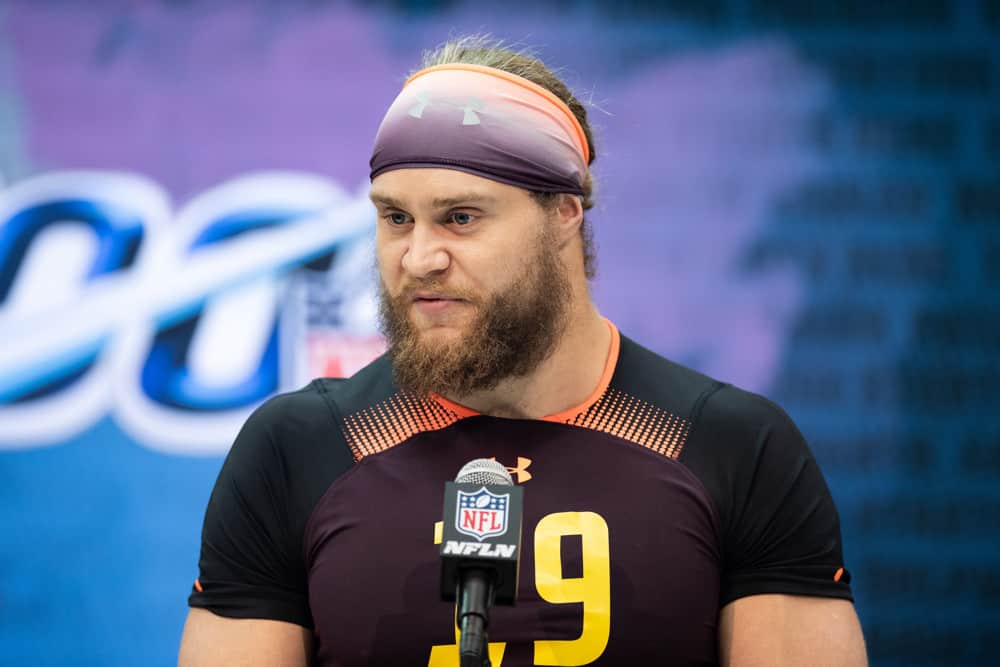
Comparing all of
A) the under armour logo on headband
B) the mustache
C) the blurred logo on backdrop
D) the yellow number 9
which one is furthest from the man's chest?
the blurred logo on backdrop

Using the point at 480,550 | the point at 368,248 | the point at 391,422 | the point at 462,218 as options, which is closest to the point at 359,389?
the point at 391,422

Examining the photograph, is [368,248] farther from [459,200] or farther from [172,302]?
[459,200]

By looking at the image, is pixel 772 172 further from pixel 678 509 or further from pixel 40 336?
pixel 40 336

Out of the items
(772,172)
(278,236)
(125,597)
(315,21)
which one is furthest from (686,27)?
(125,597)

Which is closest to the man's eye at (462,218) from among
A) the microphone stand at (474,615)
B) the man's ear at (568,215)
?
the man's ear at (568,215)

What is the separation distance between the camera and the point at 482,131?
6.53 feet

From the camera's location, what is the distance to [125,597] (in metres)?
3.35

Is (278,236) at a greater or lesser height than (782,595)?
greater

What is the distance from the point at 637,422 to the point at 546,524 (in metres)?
0.26

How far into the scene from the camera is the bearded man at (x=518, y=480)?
1.93 metres

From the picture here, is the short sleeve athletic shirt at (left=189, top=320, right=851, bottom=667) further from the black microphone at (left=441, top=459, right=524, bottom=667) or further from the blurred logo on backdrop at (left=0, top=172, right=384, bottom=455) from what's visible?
the blurred logo on backdrop at (left=0, top=172, right=384, bottom=455)

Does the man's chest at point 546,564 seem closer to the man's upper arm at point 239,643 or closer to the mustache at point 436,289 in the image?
the man's upper arm at point 239,643

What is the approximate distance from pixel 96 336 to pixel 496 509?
217 cm

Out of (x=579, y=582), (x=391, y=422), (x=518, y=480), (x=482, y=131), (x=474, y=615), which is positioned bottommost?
(x=474, y=615)
